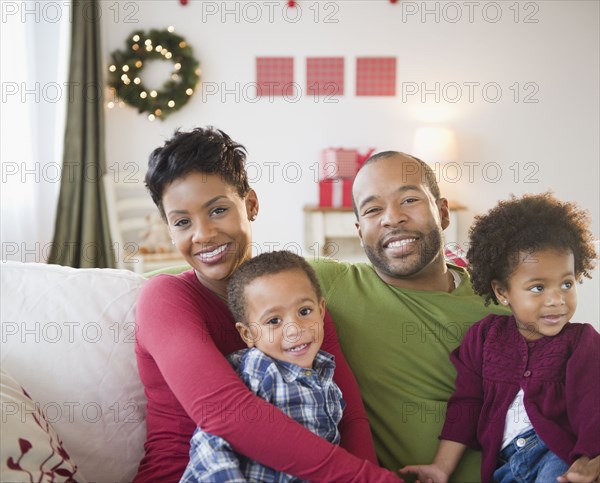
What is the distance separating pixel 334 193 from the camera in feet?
16.5

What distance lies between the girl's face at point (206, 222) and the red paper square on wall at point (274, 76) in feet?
12.5

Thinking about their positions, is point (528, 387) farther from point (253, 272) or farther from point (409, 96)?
point (409, 96)

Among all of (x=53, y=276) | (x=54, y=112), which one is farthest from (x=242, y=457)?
(x=54, y=112)

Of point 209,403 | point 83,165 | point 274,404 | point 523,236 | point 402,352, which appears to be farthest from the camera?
point 83,165

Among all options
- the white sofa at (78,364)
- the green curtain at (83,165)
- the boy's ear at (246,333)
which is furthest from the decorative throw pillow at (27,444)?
the green curtain at (83,165)

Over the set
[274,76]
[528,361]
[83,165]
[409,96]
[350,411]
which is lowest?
[350,411]

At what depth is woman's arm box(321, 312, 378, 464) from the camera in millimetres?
1348

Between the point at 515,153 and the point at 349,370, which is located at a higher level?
the point at 515,153

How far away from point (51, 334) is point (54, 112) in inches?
129

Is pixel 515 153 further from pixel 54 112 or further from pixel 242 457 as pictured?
pixel 242 457

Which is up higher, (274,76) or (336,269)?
(274,76)

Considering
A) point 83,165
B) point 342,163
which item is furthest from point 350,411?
point 342,163

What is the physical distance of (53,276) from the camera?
155 cm

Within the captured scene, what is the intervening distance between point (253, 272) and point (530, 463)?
26.7 inches
